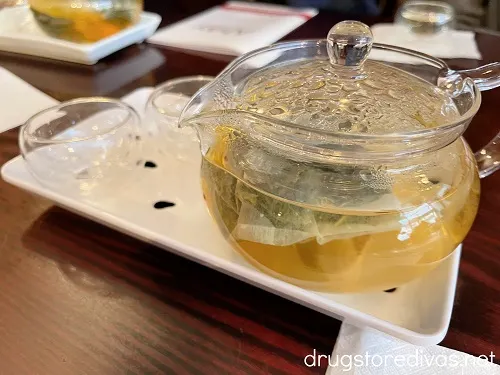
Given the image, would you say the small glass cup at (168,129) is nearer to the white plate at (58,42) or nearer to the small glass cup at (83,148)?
the small glass cup at (83,148)

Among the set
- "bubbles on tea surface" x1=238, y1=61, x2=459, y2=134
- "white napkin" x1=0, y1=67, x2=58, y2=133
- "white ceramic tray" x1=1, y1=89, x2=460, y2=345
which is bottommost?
"white napkin" x1=0, y1=67, x2=58, y2=133

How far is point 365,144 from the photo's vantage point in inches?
14.0

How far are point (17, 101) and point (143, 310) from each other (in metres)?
0.53

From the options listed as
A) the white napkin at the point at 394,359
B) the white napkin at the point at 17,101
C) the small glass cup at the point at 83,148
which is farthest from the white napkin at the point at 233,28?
the white napkin at the point at 394,359

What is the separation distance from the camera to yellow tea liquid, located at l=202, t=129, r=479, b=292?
1.26 ft

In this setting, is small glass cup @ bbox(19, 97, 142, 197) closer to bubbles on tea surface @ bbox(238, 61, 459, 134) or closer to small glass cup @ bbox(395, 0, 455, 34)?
bubbles on tea surface @ bbox(238, 61, 459, 134)

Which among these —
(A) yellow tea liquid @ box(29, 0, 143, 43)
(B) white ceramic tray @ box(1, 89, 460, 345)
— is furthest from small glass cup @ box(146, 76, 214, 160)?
(A) yellow tea liquid @ box(29, 0, 143, 43)

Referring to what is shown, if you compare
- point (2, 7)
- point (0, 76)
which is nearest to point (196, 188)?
point (0, 76)

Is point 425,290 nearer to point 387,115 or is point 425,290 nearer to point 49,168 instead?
point 387,115

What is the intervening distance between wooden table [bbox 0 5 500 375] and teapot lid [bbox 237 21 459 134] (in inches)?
6.6

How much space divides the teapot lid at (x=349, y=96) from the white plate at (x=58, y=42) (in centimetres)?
62

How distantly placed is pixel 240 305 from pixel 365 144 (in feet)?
0.62

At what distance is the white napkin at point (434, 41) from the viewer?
39.7 inches

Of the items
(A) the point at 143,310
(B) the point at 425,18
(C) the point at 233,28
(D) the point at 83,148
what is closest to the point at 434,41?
(B) the point at 425,18
